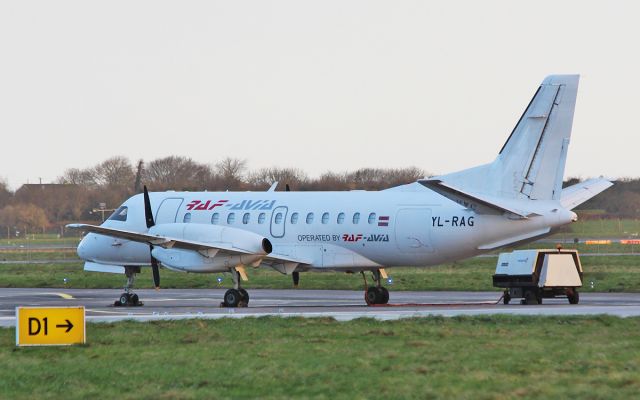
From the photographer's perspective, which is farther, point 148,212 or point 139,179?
point 139,179

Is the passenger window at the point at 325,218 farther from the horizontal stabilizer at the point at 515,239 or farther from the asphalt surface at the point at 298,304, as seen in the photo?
the horizontal stabilizer at the point at 515,239

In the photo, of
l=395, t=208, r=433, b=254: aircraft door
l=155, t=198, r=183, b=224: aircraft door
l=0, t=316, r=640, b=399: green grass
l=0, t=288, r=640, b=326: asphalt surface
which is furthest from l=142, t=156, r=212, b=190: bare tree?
l=0, t=316, r=640, b=399: green grass

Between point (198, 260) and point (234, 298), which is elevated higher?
point (198, 260)

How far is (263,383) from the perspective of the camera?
15.6 meters

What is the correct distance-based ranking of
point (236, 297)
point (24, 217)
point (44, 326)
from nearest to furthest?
1. point (44, 326)
2. point (236, 297)
3. point (24, 217)

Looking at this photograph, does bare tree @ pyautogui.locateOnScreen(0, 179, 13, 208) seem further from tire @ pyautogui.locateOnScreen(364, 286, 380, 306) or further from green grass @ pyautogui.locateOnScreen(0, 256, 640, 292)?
tire @ pyautogui.locateOnScreen(364, 286, 380, 306)

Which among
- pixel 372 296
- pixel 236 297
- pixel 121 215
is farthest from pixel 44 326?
pixel 121 215

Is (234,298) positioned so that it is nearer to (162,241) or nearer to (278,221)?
(162,241)

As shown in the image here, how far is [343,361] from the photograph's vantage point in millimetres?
17609

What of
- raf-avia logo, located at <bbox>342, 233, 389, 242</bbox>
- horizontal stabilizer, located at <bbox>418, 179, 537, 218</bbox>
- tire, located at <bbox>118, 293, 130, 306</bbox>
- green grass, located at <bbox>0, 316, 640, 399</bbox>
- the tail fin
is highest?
the tail fin

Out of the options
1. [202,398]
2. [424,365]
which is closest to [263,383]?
[202,398]

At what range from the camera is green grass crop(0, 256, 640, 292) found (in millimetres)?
44469

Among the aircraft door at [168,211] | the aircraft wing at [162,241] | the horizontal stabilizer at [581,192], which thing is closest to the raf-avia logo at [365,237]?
the aircraft wing at [162,241]

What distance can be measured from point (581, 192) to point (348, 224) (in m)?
6.99
